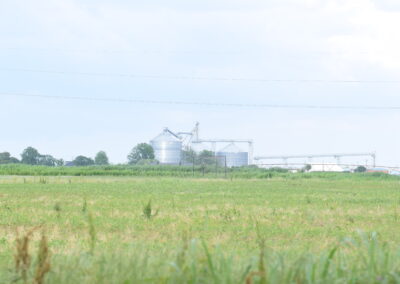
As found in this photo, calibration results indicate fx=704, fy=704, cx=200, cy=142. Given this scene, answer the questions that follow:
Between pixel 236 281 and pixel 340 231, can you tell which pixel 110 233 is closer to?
pixel 340 231

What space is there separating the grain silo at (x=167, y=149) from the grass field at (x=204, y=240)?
73202 mm

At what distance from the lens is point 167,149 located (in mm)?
96438

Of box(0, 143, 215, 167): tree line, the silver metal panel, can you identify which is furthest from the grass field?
the silver metal panel

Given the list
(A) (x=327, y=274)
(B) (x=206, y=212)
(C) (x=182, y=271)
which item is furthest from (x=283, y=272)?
(B) (x=206, y=212)

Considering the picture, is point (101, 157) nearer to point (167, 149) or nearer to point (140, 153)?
point (140, 153)

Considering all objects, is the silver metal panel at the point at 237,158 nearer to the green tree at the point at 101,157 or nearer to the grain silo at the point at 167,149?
the grain silo at the point at 167,149

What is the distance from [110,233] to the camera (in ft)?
36.0

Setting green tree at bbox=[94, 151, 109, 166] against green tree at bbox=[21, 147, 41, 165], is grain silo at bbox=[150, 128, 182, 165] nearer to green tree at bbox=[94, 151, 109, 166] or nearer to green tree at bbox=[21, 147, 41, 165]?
green tree at bbox=[21, 147, 41, 165]

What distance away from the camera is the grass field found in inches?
168

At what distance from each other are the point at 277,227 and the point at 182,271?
8046 millimetres

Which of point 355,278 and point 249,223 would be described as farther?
point 249,223

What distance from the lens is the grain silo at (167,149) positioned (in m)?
95.7

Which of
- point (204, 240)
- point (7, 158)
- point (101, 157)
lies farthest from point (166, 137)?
point (204, 240)

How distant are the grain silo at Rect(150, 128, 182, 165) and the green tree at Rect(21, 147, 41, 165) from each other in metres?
16.5
